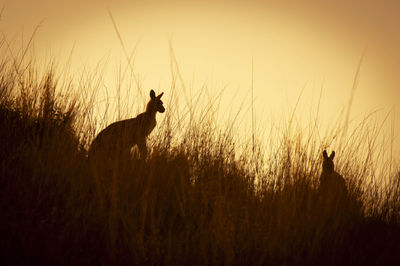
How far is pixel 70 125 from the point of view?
3.56 meters

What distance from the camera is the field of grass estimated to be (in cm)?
211

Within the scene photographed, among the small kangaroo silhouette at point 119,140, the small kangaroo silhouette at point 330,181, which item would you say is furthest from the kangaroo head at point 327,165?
the small kangaroo silhouette at point 119,140

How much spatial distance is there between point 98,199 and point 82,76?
149 centimetres

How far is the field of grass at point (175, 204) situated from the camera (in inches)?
82.9

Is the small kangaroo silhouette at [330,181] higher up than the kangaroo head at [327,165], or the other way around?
the kangaroo head at [327,165]

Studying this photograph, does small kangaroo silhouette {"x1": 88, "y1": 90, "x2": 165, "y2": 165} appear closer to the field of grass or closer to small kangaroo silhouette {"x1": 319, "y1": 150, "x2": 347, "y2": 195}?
the field of grass

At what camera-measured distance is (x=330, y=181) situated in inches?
122

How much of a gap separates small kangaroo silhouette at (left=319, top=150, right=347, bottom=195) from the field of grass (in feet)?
0.23

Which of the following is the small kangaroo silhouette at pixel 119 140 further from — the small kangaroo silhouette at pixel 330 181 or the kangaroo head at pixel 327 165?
the kangaroo head at pixel 327 165

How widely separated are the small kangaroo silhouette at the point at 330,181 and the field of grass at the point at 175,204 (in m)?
0.07

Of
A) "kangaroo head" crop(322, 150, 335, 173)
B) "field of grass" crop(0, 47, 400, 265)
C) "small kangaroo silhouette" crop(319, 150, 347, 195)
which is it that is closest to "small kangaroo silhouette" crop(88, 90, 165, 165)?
"field of grass" crop(0, 47, 400, 265)

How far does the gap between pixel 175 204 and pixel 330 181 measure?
109 cm

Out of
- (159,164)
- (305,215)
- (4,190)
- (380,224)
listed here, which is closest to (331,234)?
(305,215)

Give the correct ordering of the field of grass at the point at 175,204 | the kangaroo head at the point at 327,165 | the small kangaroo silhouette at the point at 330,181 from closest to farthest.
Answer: the field of grass at the point at 175,204, the small kangaroo silhouette at the point at 330,181, the kangaroo head at the point at 327,165
